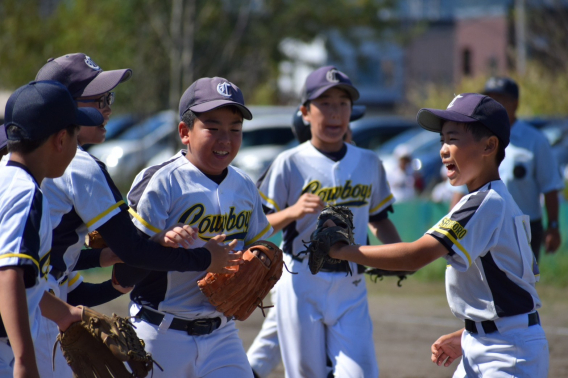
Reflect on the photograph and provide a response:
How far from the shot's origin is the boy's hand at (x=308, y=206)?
4465 mm

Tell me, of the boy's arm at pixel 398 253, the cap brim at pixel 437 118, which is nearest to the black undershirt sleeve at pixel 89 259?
the boy's arm at pixel 398 253

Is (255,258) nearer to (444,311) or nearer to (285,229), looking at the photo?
(285,229)

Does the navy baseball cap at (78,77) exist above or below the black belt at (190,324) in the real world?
above

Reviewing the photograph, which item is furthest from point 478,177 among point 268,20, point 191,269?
point 268,20

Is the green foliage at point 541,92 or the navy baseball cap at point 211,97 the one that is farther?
the green foliage at point 541,92

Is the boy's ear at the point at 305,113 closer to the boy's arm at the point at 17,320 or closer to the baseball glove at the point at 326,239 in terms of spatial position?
the baseball glove at the point at 326,239

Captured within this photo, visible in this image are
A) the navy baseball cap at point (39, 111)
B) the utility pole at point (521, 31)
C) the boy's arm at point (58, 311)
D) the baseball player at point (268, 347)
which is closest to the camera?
the navy baseball cap at point (39, 111)

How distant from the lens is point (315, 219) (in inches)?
195

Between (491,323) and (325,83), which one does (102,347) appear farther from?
(325,83)

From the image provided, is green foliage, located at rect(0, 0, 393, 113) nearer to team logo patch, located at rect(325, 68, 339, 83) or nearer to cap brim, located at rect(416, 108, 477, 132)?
team logo patch, located at rect(325, 68, 339, 83)

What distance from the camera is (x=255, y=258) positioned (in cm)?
363

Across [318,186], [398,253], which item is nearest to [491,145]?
[398,253]

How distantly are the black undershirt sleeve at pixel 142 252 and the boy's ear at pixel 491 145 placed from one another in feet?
4.61

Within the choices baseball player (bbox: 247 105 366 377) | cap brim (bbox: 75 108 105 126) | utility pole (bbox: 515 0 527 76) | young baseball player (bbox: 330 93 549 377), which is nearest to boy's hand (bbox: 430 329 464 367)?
young baseball player (bbox: 330 93 549 377)
